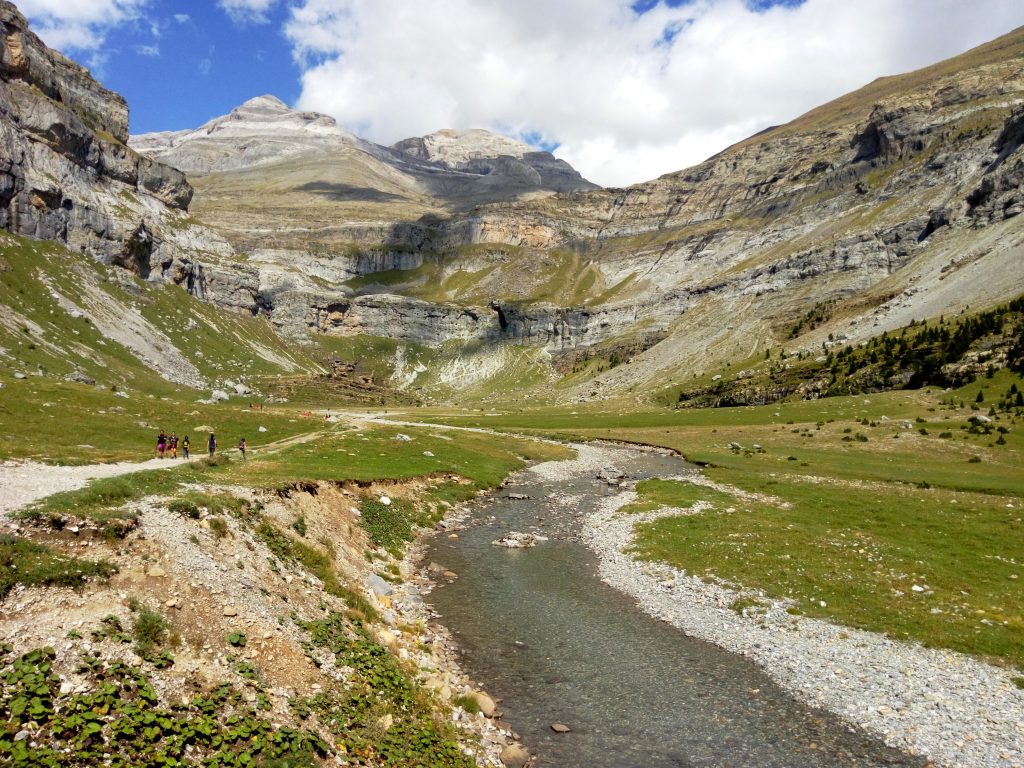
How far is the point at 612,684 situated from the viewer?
19109 mm

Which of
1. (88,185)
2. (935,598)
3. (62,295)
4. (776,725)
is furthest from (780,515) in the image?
(88,185)

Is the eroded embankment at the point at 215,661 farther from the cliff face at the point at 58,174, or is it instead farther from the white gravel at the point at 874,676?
the cliff face at the point at 58,174

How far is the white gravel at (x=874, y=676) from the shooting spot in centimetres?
1548

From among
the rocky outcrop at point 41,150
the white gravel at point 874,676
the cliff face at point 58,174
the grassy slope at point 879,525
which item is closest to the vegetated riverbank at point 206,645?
the white gravel at point 874,676

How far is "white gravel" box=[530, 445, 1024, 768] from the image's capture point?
50.8 feet

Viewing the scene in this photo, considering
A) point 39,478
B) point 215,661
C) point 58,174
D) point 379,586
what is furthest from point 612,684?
point 58,174

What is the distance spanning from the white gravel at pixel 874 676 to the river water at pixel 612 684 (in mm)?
861

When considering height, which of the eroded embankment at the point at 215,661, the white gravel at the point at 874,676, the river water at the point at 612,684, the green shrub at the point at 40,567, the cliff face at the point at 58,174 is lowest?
the river water at the point at 612,684

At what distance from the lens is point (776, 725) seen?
16.8 metres

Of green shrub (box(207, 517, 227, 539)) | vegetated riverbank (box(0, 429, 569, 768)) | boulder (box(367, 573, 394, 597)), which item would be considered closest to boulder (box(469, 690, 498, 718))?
vegetated riverbank (box(0, 429, 569, 768))

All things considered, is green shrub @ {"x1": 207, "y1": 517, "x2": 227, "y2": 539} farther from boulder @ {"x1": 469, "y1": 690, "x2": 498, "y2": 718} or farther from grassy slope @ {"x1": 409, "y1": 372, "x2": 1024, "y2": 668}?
grassy slope @ {"x1": 409, "y1": 372, "x2": 1024, "y2": 668}

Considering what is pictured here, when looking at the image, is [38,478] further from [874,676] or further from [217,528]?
[874,676]

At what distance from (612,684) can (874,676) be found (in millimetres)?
9219

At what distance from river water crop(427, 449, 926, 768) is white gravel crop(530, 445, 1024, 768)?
861 millimetres
